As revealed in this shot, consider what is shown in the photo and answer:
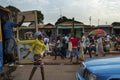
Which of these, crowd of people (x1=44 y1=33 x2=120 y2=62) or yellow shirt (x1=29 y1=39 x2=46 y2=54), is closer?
yellow shirt (x1=29 y1=39 x2=46 y2=54)

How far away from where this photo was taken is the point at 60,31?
3950 centimetres

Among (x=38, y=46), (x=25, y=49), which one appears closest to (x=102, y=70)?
(x=38, y=46)

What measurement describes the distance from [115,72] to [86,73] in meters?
0.82

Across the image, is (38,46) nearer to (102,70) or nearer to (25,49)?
(25,49)

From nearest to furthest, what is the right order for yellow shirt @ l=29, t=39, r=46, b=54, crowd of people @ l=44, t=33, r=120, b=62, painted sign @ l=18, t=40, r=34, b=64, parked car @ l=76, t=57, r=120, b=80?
parked car @ l=76, t=57, r=120, b=80
yellow shirt @ l=29, t=39, r=46, b=54
painted sign @ l=18, t=40, r=34, b=64
crowd of people @ l=44, t=33, r=120, b=62

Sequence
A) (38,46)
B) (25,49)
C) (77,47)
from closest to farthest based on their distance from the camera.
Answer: (38,46) < (25,49) < (77,47)

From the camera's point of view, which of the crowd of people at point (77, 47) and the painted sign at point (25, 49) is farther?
the crowd of people at point (77, 47)

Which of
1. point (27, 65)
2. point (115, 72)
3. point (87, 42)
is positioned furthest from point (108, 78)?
point (87, 42)

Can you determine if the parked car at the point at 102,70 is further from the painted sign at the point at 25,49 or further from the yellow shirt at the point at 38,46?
the painted sign at the point at 25,49

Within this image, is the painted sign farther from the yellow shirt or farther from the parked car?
the parked car

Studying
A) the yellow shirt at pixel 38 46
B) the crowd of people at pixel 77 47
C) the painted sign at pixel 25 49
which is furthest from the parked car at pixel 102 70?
the crowd of people at pixel 77 47

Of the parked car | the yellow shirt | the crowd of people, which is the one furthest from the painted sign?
the parked car

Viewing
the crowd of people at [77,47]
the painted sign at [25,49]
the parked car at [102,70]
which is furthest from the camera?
the crowd of people at [77,47]

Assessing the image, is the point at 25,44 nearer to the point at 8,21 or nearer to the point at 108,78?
the point at 8,21
